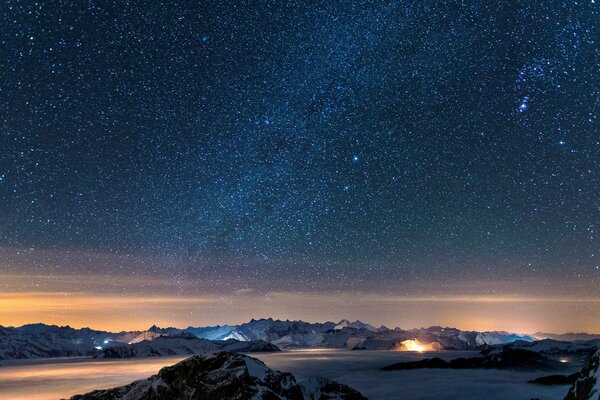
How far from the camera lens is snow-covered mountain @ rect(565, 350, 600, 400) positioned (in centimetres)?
1556

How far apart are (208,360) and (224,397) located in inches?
207

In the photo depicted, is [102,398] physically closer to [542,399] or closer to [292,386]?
[292,386]

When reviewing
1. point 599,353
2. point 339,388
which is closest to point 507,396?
point 339,388

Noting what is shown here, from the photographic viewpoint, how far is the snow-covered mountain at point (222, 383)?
137ft

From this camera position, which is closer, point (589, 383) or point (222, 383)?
point (589, 383)

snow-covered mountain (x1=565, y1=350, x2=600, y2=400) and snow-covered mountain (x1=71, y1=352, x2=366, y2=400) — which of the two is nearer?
snow-covered mountain (x1=565, y1=350, x2=600, y2=400)

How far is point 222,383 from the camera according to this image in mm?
42094

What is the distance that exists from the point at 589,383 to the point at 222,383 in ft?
108

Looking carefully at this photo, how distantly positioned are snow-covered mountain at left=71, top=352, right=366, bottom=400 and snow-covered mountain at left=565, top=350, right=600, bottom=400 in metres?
30.0

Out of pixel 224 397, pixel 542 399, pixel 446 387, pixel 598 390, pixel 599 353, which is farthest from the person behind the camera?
pixel 446 387

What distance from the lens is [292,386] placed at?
45.8 metres

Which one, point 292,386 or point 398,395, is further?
point 398,395

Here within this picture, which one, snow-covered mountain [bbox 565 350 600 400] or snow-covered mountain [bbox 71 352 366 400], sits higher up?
snow-covered mountain [bbox 565 350 600 400]

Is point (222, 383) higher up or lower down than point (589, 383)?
lower down
